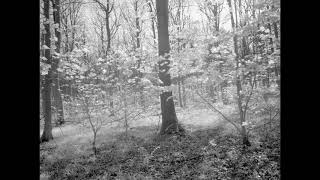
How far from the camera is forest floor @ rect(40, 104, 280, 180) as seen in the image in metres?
6.26

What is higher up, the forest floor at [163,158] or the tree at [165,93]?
the tree at [165,93]

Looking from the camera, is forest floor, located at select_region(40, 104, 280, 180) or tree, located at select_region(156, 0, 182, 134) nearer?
forest floor, located at select_region(40, 104, 280, 180)

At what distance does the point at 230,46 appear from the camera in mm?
7098

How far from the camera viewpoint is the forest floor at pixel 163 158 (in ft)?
20.5

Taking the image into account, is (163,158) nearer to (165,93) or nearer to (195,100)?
(195,100)

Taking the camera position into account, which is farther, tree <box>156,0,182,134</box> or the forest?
tree <box>156,0,182,134</box>

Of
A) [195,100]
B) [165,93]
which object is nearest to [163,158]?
[195,100]

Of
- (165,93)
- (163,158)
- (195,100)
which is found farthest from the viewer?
(165,93)

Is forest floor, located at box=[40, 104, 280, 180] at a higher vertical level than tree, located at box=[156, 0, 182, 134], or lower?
lower

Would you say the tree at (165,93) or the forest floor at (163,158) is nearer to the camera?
the forest floor at (163,158)

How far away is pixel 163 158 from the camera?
7.62 metres
